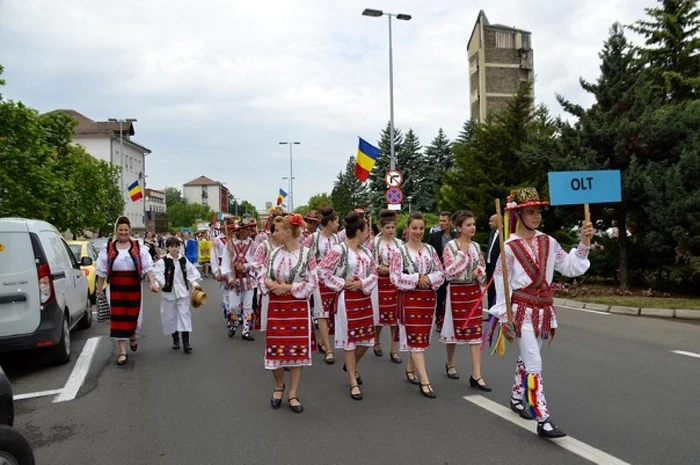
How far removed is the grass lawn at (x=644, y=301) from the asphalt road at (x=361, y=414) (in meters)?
4.52

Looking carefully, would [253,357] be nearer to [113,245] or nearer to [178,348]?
[178,348]

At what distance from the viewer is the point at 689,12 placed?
78.0 ft

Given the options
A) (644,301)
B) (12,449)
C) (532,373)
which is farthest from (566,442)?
(644,301)

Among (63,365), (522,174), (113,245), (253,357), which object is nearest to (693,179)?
(522,174)

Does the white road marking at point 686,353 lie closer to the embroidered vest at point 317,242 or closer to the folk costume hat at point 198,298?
the embroidered vest at point 317,242

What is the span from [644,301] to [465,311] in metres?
8.48

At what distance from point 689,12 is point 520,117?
9524 mm

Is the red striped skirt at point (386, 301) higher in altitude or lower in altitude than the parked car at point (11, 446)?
higher

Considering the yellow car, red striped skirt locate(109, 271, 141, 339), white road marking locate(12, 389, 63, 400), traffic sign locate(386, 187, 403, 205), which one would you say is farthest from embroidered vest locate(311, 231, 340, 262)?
traffic sign locate(386, 187, 403, 205)

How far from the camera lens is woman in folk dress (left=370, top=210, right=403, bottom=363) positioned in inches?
279

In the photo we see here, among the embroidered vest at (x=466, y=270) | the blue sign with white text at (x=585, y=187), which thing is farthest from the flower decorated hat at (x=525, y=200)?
the embroidered vest at (x=466, y=270)

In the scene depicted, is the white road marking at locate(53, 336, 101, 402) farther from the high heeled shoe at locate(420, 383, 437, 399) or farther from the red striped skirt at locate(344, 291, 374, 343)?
the high heeled shoe at locate(420, 383, 437, 399)

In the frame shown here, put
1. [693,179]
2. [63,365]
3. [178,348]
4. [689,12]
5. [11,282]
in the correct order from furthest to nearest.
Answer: [689,12] → [693,179] → [178,348] → [63,365] → [11,282]

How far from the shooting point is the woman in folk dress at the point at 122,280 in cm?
810
